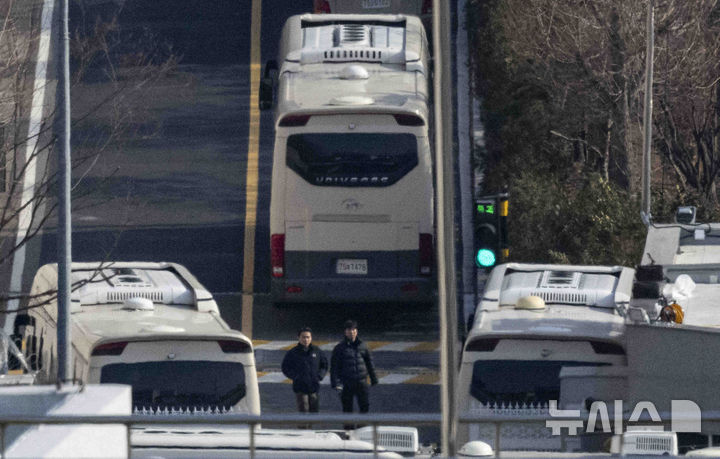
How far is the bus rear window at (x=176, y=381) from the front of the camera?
45.5 ft

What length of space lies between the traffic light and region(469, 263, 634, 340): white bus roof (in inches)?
121

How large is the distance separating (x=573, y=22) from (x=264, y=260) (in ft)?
21.3

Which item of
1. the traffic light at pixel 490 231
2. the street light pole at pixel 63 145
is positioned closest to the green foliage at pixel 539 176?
the traffic light at pixel 490 231

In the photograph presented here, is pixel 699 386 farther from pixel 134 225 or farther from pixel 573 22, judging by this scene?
pixel 134 225

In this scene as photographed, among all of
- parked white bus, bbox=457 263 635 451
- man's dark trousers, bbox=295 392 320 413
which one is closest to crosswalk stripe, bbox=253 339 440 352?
man's dark trousers, bbox=295 392 320 413

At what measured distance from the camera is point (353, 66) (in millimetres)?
23234

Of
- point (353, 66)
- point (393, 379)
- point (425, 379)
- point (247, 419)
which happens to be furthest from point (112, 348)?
point (353, 66)

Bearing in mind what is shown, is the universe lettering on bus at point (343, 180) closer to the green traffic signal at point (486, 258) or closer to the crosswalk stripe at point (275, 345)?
the crosswalk stripe at point (275, 345)

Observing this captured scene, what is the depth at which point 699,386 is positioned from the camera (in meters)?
12.7

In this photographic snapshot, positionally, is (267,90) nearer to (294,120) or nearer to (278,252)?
(294,120)

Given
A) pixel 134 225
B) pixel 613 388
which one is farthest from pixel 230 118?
pixel 613 388

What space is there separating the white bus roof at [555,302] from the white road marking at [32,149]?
8.22 metres

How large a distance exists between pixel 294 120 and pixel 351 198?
134cm

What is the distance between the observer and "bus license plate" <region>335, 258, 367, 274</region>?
22703mm
